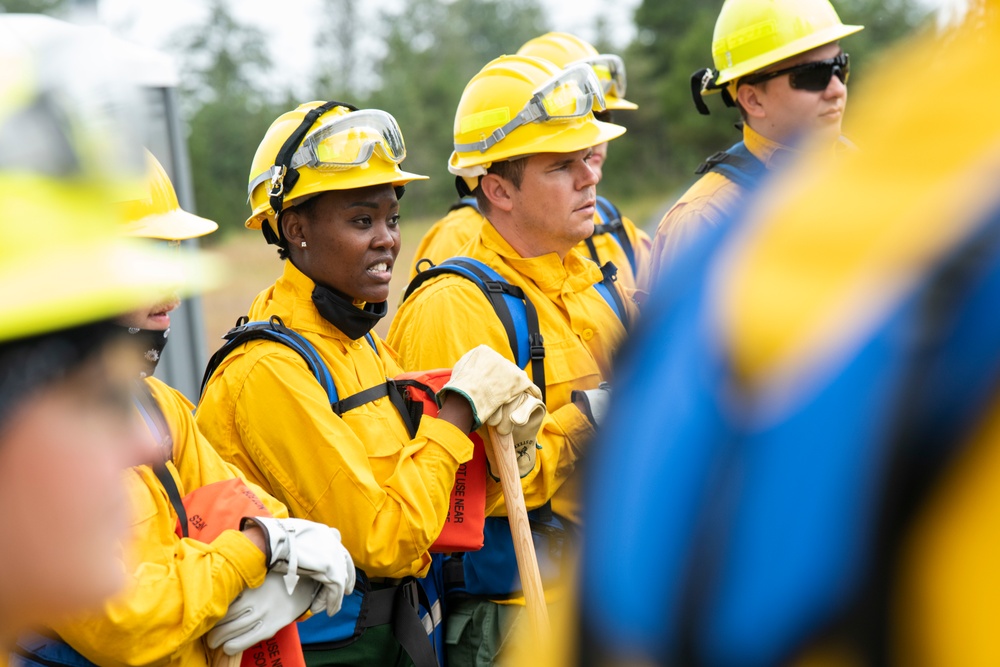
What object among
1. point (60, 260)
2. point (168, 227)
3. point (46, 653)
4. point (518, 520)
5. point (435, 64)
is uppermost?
point (60, 260)

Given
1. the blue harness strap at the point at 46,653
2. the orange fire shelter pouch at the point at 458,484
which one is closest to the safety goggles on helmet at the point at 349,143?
the orange fire shelter pouch at the point at 458,484

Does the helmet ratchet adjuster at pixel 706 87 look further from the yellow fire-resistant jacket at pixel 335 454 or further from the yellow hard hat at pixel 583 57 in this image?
the yellow fire-resistant jacket at pixel 335 454

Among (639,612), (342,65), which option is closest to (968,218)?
(639,612)

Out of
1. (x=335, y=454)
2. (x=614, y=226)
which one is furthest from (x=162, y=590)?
(x=614, y=226)

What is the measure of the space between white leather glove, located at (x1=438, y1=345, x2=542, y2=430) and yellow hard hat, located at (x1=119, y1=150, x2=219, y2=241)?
105 centimetres

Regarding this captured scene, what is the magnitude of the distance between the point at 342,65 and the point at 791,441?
154 ft

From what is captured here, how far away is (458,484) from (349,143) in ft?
4.27

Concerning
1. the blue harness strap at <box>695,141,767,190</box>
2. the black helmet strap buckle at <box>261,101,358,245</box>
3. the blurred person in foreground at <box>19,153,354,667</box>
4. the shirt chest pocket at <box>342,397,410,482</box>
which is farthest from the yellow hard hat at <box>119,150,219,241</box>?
the blue harness strap at <box>695,141,767,190</box>

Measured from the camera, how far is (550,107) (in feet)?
13.9

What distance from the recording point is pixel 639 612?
2.48ft

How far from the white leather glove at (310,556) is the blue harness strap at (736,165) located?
2.52 metres

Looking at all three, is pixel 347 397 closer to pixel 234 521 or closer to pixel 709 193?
pixel 234 521

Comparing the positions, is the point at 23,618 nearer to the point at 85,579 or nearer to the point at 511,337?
the point at 85,579

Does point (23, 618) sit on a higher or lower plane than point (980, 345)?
lower
